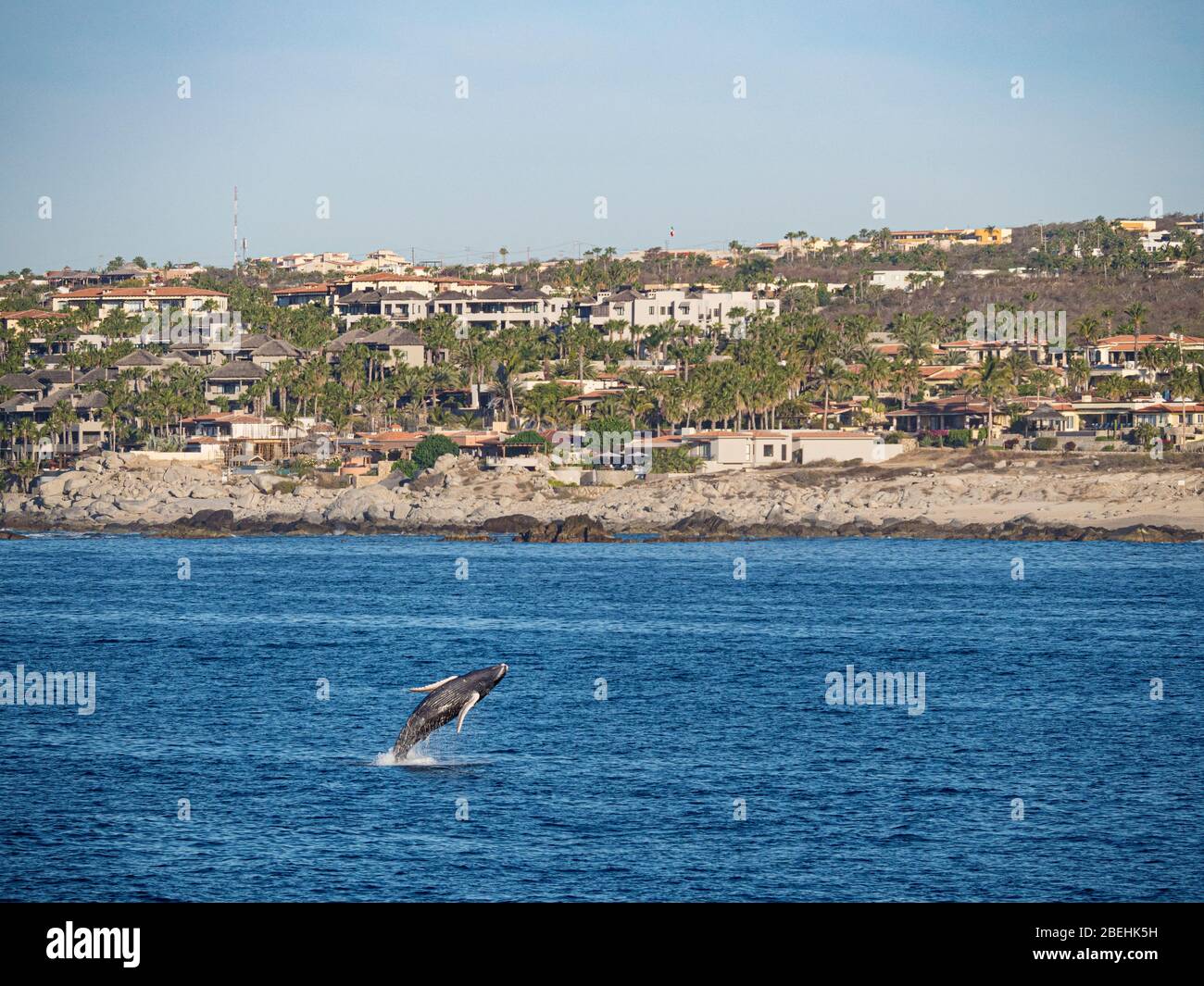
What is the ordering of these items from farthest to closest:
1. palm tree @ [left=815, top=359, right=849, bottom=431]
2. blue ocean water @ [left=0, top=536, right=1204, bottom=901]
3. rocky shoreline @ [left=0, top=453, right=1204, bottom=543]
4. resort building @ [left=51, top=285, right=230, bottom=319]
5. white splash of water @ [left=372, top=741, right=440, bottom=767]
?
resort building @ [left=51, top=285, right=230, bottom=319] < palm tree @ [left=815, top=359, right=849, bottom=431] < rocky shoreline @ [left=0, top=453, right=1204, bottom=543] < white splash of water @ [left=372, top=741, right=440, bottom=767] < blue ocean water @ [left=0, top=536, right=1204, bottom=901]

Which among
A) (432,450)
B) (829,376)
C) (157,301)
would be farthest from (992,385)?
(157,301)

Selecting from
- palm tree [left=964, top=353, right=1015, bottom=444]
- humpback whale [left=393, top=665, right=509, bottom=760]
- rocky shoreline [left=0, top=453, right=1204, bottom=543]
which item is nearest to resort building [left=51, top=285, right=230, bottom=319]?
rocky shoreline [left=0, top=453, right=1204, bottom=543]

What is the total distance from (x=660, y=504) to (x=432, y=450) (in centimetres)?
2266

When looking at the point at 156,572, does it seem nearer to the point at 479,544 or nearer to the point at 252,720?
the point at 479,544

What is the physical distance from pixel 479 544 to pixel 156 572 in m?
24.8

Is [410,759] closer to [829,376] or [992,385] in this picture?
[992,385]

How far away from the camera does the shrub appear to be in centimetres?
13162

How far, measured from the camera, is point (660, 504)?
121000 millimetres

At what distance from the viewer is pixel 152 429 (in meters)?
146

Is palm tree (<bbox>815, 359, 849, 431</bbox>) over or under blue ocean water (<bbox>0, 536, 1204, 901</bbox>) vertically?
over

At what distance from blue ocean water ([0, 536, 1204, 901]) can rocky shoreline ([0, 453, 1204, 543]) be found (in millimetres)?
28929

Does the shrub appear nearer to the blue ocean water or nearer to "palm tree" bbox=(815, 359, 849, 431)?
"palm tree" bbox=(815, 359, 849, 431)

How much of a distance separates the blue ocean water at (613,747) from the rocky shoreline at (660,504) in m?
28.9

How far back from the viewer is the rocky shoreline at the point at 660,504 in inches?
4473
